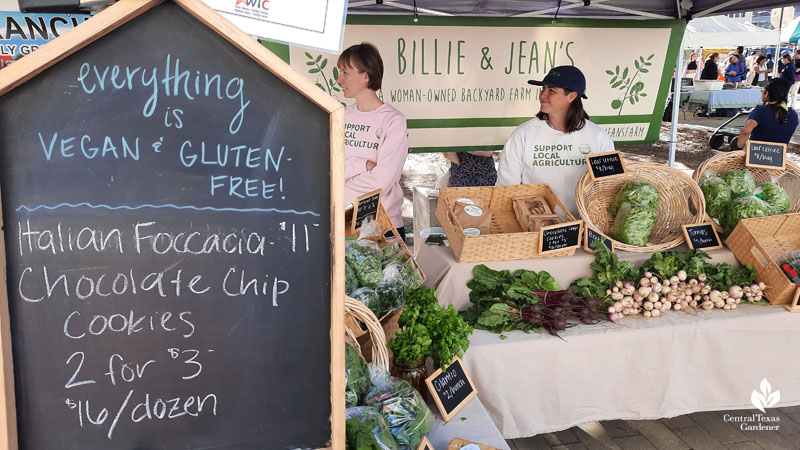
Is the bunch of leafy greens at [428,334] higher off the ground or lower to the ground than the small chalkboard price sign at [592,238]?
lower

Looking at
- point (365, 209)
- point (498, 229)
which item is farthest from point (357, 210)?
point (498, 229)

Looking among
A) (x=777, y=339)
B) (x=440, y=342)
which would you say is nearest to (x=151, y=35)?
(x=440, y=342)

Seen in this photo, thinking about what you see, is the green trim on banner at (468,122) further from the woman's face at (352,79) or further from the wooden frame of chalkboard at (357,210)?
the wooden frame of chalkboard at (357,210)

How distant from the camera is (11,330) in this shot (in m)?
1.10

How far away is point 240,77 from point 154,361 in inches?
24.5

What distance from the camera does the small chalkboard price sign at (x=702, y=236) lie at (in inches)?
115

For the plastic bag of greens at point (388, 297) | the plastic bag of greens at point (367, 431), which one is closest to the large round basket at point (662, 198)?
the plastic bag of greens at point (388, 297)

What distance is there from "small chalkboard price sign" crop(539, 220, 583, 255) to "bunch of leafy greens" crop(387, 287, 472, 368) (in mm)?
893

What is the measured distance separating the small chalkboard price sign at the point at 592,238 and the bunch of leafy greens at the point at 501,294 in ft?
1.02

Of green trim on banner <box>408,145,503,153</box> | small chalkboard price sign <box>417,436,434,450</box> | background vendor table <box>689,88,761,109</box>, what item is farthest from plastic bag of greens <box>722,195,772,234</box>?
background vendor table <box>689,88,761,109</box>

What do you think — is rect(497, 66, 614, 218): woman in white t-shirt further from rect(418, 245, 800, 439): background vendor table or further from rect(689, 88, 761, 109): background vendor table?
rect(689, 88, 761, 109): background vendor table

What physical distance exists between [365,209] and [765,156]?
2.41 m

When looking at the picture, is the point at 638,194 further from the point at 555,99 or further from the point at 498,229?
the point at 555,99

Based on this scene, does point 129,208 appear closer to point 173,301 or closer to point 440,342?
point 173,301
